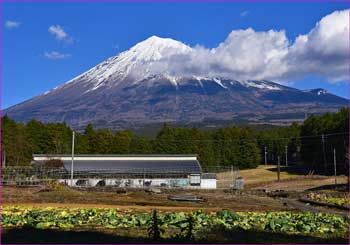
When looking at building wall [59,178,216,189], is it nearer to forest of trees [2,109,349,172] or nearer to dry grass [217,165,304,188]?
dry grass [217,165,304,188]

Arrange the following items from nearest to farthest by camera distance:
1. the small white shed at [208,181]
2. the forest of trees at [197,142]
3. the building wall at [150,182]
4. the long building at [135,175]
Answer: the building wall at [150,182], the long building at [135,175], the small white shed at [208,181], the forest of trees at [197,142]

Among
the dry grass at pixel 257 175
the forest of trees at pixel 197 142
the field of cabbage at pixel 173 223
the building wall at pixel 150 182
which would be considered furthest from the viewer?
the dry grass at pixel 257 175

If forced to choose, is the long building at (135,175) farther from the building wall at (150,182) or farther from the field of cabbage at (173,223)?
the field of cabbage at (173,223)

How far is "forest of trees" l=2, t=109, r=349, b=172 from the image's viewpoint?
2751 inches

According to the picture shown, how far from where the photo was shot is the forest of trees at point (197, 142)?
229 feet

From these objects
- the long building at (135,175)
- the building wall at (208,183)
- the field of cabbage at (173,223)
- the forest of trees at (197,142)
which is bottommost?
the field of cabbage at (173,223)

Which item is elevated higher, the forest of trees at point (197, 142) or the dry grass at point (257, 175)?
the forest of trees at point (197, 142)

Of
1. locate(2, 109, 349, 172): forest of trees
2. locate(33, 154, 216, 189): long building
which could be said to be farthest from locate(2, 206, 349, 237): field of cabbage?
locate(2, 109, 349, 172): forest of trees

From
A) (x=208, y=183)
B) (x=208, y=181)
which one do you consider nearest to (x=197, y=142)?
(x=208, y=181)

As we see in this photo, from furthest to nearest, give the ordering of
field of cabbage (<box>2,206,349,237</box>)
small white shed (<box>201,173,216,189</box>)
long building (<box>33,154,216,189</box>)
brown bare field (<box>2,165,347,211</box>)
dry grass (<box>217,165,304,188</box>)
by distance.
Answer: dry grass (<box>217,165,304,188</box>) → small white shed (<box>201,173,216,189</box>) → long building (<box>33,154,216,189</box>) → brown bare field (<box>2,165,347,211</box>) → field of cabbage (<box>2,206,349,237</box>)

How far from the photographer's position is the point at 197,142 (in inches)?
3302

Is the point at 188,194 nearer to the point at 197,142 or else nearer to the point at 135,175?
the point at 135,175

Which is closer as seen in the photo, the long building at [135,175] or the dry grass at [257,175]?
the long building at [135,175]

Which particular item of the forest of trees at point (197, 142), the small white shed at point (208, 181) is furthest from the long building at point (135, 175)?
the forest of trees at point (197, 142)
